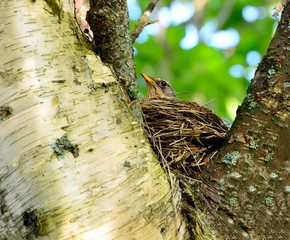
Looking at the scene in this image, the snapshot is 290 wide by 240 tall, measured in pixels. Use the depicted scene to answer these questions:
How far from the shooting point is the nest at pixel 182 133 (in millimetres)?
3133

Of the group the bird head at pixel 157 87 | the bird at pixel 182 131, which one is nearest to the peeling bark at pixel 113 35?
the bird at pixel 182 131

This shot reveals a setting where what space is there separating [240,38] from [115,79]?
626cm

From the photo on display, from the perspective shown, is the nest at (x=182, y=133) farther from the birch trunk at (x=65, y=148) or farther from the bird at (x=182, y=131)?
the birch trunk at (x=65, y=148)

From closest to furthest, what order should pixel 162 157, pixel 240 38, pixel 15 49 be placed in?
pixel 15 49, pixel 162 157, pixel 240 38

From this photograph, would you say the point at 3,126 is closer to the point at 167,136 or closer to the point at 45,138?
the point at 45,138

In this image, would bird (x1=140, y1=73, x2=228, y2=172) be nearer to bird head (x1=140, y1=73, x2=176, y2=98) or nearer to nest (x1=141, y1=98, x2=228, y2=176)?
nest (x1=141, y1=98, x2=228, y2=176)

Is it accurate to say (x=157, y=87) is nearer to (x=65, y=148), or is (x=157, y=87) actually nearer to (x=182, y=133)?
(x=182, y=133)

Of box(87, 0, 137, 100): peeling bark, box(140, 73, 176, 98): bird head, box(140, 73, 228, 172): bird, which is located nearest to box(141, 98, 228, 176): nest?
box(140, 73, 228, 172): bird

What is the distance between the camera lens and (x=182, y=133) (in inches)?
145

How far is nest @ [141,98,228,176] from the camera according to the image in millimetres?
3133

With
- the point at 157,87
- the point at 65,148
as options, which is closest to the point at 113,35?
the point at 65,148

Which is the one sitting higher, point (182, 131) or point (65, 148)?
point (65, 148)

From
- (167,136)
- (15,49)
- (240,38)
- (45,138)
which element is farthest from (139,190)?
(240,38)

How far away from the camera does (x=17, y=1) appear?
103 inches
